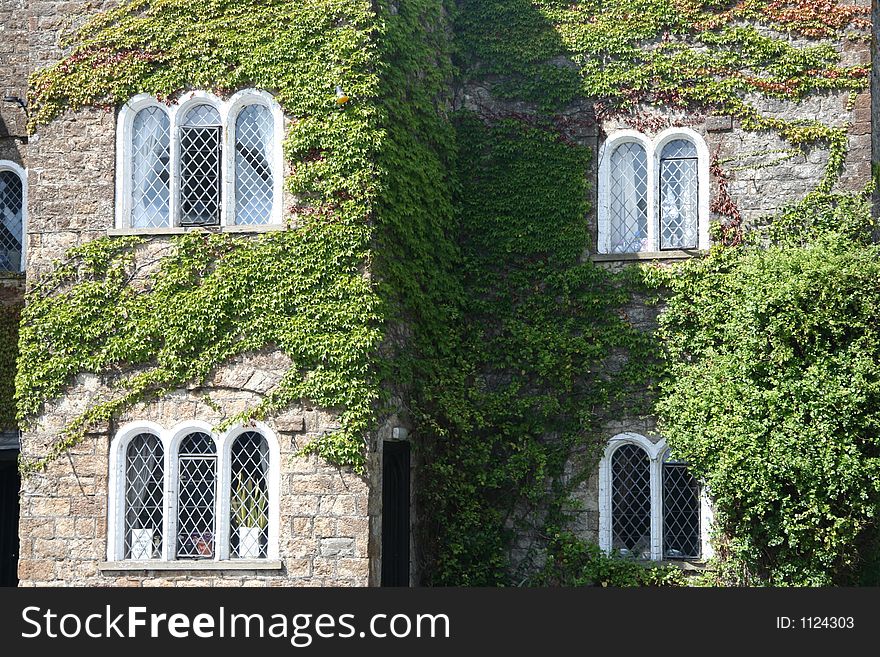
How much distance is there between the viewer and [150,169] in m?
12.3

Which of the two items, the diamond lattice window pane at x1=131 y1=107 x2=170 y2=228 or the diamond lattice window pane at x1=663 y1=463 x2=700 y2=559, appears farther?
the diamond lattice window pane at x1=663 y1=463 x2=700 y2=559

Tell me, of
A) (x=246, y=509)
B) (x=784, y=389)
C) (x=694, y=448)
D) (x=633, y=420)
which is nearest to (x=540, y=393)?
(x=633, y=420)

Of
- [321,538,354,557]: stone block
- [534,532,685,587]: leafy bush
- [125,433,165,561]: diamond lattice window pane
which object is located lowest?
[534,532,685,587]: leafy bush

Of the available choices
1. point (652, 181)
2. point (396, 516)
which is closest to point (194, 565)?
point (396, 516)

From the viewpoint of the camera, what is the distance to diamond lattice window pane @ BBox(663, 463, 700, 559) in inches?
525

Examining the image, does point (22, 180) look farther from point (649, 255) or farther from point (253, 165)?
point (649, 255)

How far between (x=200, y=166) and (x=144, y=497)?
11.5 feet

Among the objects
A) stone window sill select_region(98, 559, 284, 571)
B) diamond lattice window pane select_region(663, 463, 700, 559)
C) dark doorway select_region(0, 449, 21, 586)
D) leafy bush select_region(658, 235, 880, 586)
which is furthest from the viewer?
dark doorway select_region(0, 449, 21, 586)

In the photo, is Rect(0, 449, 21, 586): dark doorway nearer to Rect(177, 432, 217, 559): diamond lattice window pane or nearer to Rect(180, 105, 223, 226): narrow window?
Rect(177, 432, 217, 559): diamond lattice window pane

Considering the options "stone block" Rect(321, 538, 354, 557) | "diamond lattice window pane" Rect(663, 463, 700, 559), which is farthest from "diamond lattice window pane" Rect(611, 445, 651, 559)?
"stone block" Rect(321, 538, 354, 557)

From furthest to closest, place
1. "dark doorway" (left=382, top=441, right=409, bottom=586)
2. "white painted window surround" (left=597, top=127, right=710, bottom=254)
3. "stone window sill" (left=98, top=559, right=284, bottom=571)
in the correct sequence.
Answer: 1. "white painted window surround" (left=597, top=127, right=710, bottom=254)
2. "dark doorway" (left=382, top=441, right=409, bottom=586)
3. "stone window sill" (left=98, top=559, right=284, bottom=571)

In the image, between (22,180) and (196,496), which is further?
(22,180)

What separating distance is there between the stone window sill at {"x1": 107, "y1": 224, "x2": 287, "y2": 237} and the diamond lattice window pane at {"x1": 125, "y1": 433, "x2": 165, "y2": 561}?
2.10m

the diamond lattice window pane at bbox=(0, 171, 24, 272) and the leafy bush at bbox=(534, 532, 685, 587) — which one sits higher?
the diamond lattice window pane at bbox=(0, 171, 24, 272)
